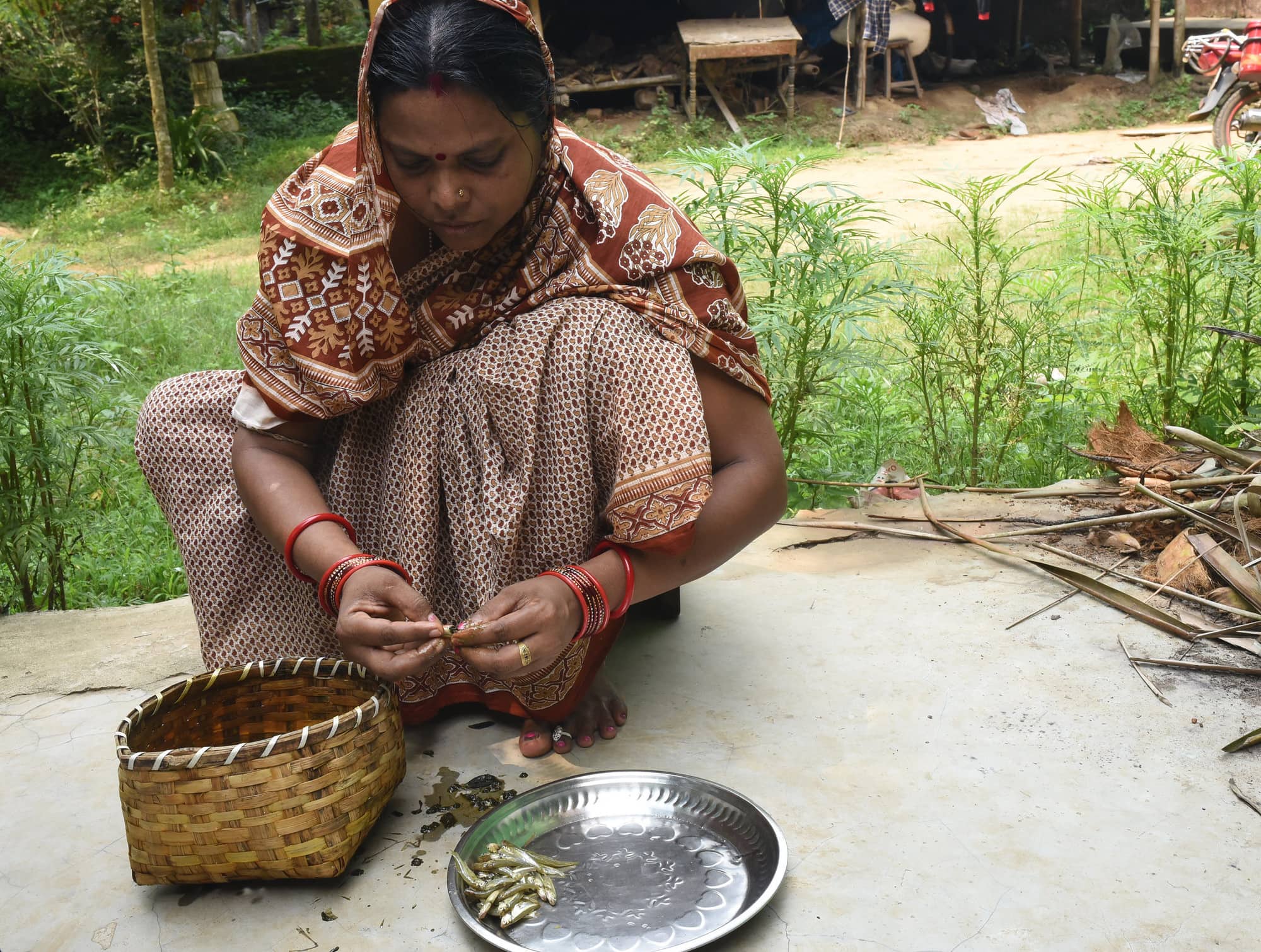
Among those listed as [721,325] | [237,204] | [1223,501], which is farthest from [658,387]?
[237,204]

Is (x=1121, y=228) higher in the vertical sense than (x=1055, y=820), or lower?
higher

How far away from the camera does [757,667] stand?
2447 mm

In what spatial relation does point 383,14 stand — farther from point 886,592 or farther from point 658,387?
point 886,592

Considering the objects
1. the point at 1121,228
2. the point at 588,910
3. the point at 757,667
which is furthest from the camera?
the point at 1121,228

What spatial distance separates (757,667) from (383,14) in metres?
1.49

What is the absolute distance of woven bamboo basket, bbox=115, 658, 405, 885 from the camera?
163 centimetres

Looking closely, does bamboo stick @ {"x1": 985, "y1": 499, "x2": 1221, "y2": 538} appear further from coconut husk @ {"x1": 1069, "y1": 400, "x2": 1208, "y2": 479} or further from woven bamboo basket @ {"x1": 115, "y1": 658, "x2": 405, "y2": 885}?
woven bamboo basket @ {"x1": 115, "y1": 658, "x2": 405, "y2": 885}

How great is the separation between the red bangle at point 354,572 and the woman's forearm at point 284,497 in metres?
0.04

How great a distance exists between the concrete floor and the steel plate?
6cm

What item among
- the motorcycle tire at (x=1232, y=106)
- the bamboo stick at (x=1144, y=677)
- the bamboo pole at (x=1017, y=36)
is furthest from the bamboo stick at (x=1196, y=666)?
the bamboo pole at (x=1017, y=36)

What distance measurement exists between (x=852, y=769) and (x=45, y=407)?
2187 millimetres

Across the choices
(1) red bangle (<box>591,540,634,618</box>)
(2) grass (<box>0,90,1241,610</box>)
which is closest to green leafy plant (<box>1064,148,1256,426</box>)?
(2) grass (<box>0,90,1241,610</box>)

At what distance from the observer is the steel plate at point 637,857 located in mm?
1667

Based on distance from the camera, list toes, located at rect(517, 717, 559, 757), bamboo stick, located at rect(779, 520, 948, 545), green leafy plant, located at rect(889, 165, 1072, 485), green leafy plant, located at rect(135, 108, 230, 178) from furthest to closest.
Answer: green leafy plant, located at rect(135, 108, 230, 178) → green leafy plant, located at rect(889, 165, 1072, 485) → bamboo stick, located at rect(779, 520, 948, 545) → toes, located at rect(517, 717, 559, 757)
